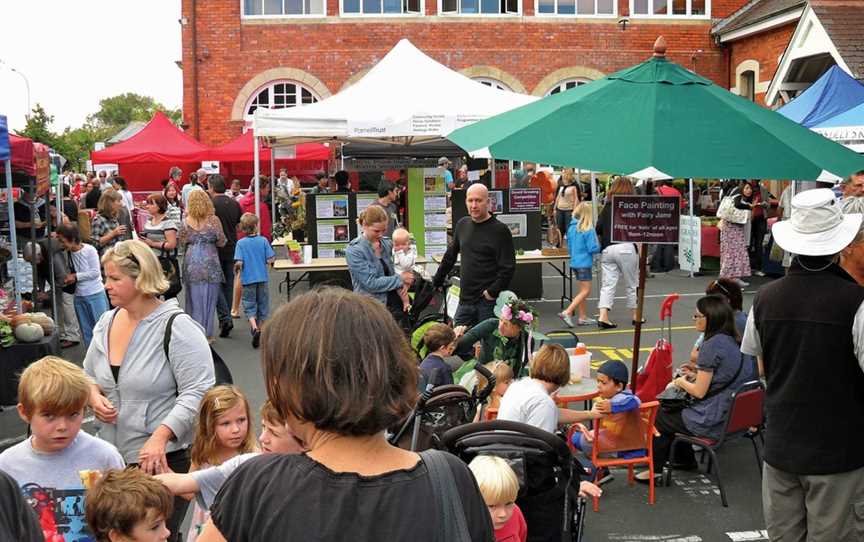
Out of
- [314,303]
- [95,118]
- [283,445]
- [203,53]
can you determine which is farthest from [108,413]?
[95,118]

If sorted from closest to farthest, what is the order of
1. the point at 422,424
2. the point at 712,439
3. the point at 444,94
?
→ 1. the point at 422,424
2. the point at 712,439
3. the point at 444,94

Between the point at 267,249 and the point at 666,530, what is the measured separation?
701cm

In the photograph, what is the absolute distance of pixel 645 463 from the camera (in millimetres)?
Result: 6145

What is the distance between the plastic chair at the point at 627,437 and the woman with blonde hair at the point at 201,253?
5893 mm

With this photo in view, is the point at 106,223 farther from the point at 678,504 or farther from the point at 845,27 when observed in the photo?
the point at 845,27

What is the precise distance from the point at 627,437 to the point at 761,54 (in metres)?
22.9

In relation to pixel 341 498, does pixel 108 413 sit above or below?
below

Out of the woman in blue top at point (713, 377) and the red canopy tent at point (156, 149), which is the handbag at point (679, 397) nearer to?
the woman in blue top at point (713, 377)

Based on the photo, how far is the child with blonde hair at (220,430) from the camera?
3.80 meters

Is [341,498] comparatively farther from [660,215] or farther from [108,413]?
[660,215]

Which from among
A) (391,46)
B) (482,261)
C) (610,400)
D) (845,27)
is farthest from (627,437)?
(391,46)

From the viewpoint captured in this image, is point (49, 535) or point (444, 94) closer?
point (49, 535)

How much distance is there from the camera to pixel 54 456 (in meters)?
3.53

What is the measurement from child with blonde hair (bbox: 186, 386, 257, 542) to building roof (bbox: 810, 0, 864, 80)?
14926mm
